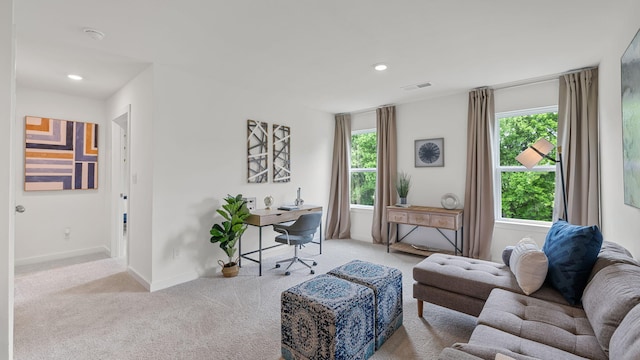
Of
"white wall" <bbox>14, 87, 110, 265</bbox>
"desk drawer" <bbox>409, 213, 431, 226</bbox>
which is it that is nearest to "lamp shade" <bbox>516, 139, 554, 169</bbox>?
"desk drawer" <bbox>409, 213, 431, 226</bbox>

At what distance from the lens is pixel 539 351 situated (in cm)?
129

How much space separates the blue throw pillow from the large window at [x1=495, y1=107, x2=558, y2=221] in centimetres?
219

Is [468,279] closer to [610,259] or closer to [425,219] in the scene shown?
[610,259]

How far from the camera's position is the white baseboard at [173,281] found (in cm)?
304

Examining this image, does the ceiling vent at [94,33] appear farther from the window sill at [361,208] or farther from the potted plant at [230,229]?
the window sill at [361,208]

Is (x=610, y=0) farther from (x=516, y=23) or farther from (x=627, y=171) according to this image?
(x=627, y=171)

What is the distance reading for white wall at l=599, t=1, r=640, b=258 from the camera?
6.47 feet

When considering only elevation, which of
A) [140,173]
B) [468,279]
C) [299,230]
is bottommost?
[468,279]

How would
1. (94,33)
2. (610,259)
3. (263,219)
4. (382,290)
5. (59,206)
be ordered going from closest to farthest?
(610,259)
(382,290)
(94,33)
(263,219)
(59,206)

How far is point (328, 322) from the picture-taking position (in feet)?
5.57

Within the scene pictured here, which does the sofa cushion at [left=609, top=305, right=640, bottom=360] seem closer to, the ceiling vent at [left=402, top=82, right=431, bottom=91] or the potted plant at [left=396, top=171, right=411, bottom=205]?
the ceiling vent at [left=402, top=82, right=431, bottom=91]

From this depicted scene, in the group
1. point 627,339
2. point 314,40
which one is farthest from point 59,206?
point 627,339

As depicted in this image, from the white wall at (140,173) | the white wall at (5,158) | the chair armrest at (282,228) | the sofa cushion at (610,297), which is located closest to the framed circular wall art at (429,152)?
the chair armrest at (282,228)

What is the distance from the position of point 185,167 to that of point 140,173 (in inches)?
20.3
